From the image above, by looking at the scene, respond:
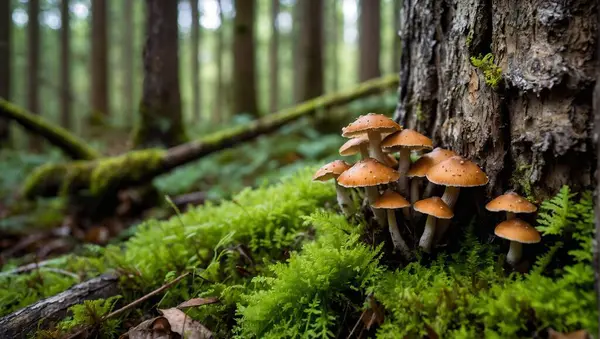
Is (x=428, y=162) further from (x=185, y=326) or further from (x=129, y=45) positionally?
(x=129, y=45)

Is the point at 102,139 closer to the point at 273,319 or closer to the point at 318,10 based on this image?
the point at 318,10

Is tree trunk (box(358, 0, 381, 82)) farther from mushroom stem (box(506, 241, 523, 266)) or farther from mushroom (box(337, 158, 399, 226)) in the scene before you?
mushroom stem (box(506, 241, 523, 266))

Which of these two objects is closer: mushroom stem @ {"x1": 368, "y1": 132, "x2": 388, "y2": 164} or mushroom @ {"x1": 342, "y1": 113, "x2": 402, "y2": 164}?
mushroom @ {"x1": 342, "y1": 113, "x2": 402, "y2": 164}

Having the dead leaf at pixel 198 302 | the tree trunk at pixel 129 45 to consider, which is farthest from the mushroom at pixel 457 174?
the tree trunk at pixel 129 45

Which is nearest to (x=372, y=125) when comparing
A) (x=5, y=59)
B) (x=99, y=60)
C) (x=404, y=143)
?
(x=404, y=143)

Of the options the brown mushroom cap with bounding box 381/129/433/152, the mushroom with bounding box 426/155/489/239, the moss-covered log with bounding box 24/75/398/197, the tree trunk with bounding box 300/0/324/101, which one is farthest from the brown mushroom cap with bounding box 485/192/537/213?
the tree trunk with bounding box 300/0/324/101

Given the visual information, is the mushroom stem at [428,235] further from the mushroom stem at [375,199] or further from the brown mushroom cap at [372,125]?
the brown mushroom cap at [372,125]
